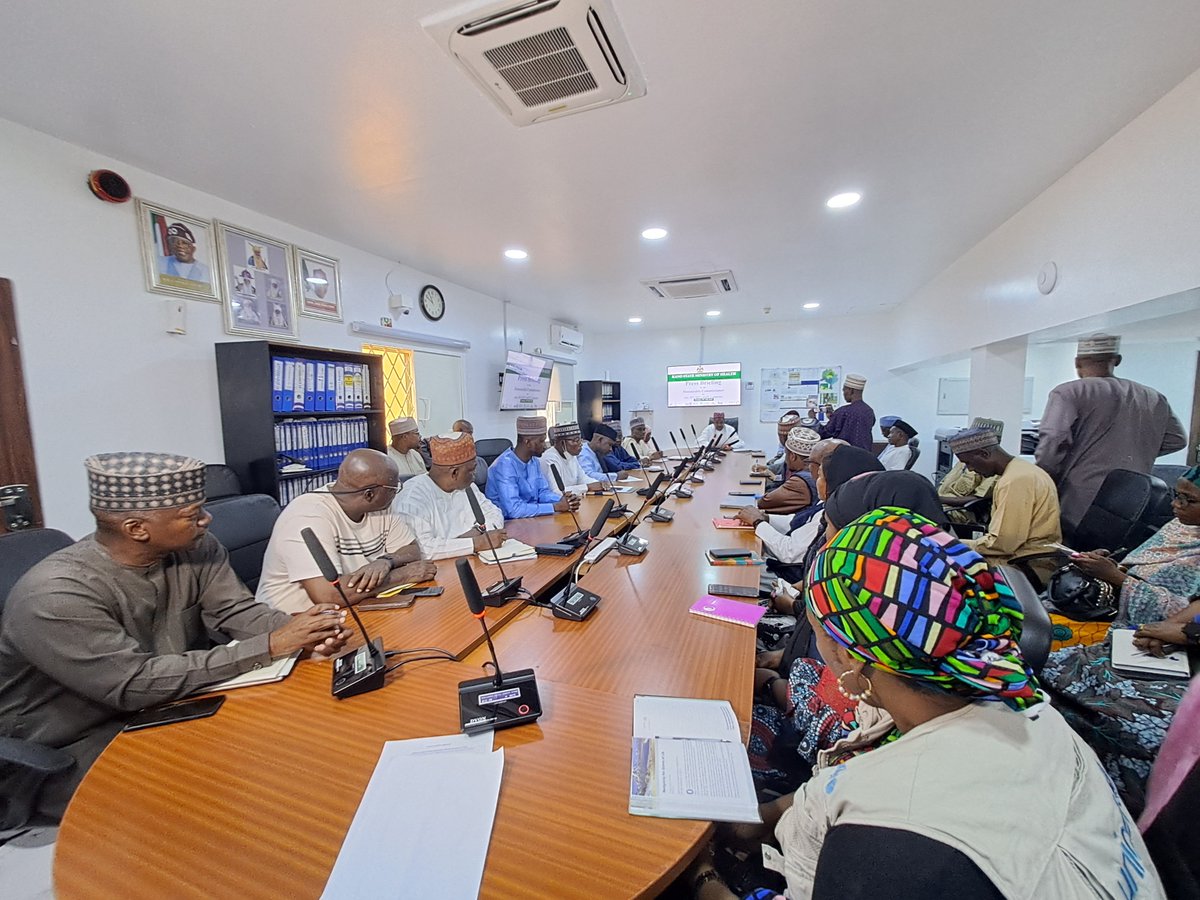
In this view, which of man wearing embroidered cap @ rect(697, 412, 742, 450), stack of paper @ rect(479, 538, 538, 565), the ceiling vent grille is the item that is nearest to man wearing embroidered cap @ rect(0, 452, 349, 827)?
stack of paper @ rect(479, 538, 538, 565)

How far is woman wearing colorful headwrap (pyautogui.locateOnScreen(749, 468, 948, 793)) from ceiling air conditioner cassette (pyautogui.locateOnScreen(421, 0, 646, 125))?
5.62ft

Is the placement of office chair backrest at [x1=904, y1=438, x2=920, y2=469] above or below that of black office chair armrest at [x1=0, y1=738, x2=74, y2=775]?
above

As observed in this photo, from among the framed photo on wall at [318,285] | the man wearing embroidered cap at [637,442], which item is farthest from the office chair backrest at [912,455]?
the framed photo on wall at [318,285]

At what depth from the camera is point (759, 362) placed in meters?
7.66

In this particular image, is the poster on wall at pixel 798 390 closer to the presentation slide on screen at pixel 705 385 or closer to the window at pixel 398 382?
the presentation slide on screen at pixel 705 385

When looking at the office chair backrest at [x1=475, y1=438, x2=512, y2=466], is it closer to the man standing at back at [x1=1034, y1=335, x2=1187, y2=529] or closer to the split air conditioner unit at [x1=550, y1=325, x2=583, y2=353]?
the split air conditioner unit at [x1=550, y1=325, x2=583, y2=353]

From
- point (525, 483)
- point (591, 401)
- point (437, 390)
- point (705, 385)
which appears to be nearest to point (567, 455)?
point (525, 483)

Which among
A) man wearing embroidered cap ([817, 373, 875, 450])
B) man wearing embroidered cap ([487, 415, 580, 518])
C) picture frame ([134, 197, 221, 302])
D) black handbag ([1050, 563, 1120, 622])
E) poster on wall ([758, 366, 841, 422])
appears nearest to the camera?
black handbag ([1050, 563, 1120, 622])

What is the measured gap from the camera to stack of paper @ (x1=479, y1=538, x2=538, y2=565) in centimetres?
208

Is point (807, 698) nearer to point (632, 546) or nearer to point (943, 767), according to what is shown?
point (943, 767)

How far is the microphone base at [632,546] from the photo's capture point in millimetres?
2199

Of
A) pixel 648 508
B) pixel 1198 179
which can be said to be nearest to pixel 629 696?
pixel 648 508

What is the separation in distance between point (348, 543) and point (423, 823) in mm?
1313

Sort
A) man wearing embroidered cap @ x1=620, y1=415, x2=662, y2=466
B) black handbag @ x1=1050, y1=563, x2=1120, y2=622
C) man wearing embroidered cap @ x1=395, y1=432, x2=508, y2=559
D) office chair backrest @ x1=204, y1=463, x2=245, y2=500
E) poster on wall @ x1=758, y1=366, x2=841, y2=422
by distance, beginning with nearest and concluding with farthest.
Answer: black handbag @ x1=1050, y1=563, x2=1120, y2=622 < man wearing embroidered cap @ x1=395, y1=432, x2=508, y2=559 < office chair backrest @ x1=204, y1=463, x2=245, y2=500 < man wearing embroidered cap @ x1=620, y1=415, x2=662, y2=466 < poster on wall @ x1=758, y1=366, x2=841, y2=422
